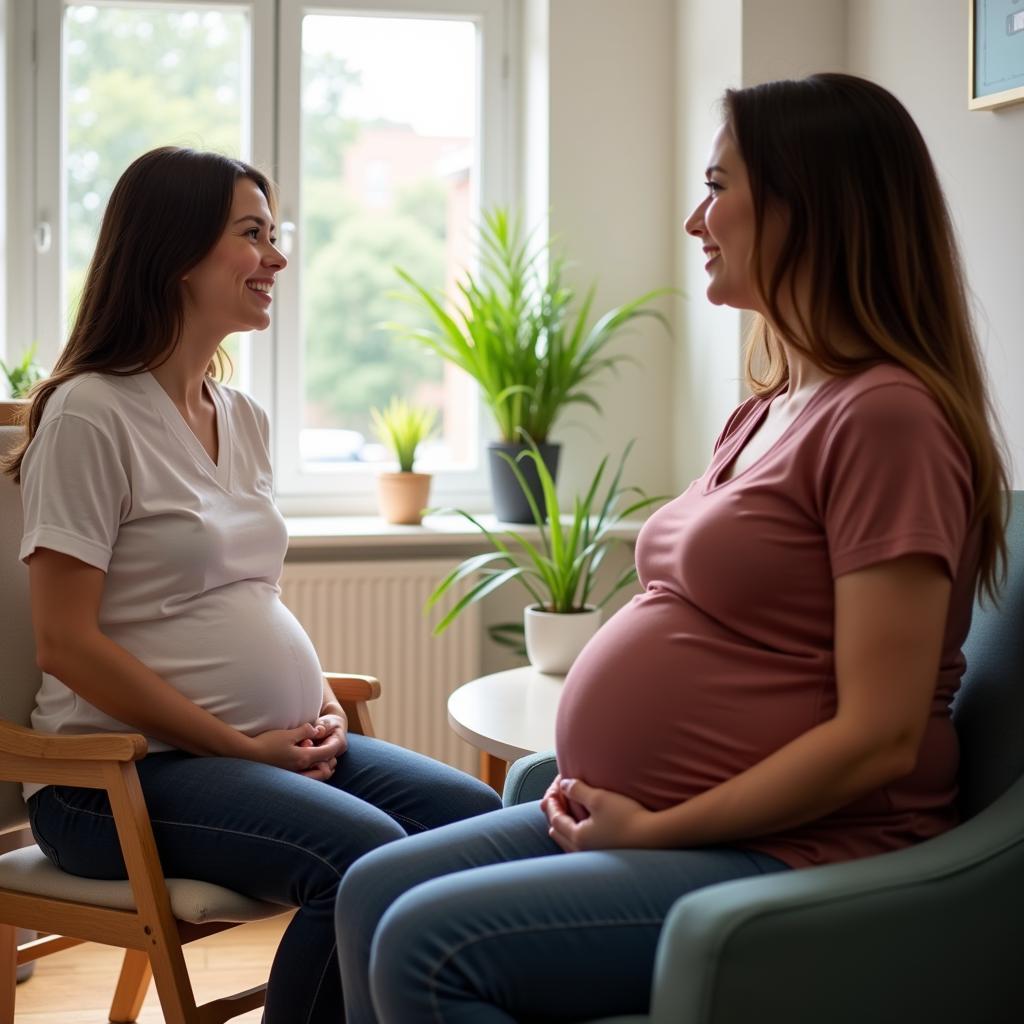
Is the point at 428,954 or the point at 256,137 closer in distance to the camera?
the point at 428,954

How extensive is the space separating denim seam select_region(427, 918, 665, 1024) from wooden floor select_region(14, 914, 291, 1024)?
1.23 metres

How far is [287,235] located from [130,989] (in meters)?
1.80

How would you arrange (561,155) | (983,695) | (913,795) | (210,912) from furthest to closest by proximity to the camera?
1. (561,155)
2. (210,912)
3. (983,695)
4. (913,795)

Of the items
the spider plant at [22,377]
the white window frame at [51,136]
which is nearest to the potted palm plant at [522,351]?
the white window frame at [51,136]

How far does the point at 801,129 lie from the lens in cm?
133

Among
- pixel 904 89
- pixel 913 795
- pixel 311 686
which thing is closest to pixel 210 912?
pixel 311 686

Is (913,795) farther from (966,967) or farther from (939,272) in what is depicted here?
(939,272)

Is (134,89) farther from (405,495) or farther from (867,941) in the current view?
(867,941)

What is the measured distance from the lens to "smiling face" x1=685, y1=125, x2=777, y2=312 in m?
1.38

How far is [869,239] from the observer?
131cm

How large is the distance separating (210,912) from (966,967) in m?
0.89

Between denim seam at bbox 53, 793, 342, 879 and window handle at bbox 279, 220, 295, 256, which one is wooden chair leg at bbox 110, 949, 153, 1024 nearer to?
denim seam at bbox 53, 793, 342, 879

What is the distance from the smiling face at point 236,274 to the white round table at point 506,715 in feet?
2.25

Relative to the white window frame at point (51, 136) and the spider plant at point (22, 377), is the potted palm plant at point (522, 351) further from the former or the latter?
the spider plant at point (22, 377)
